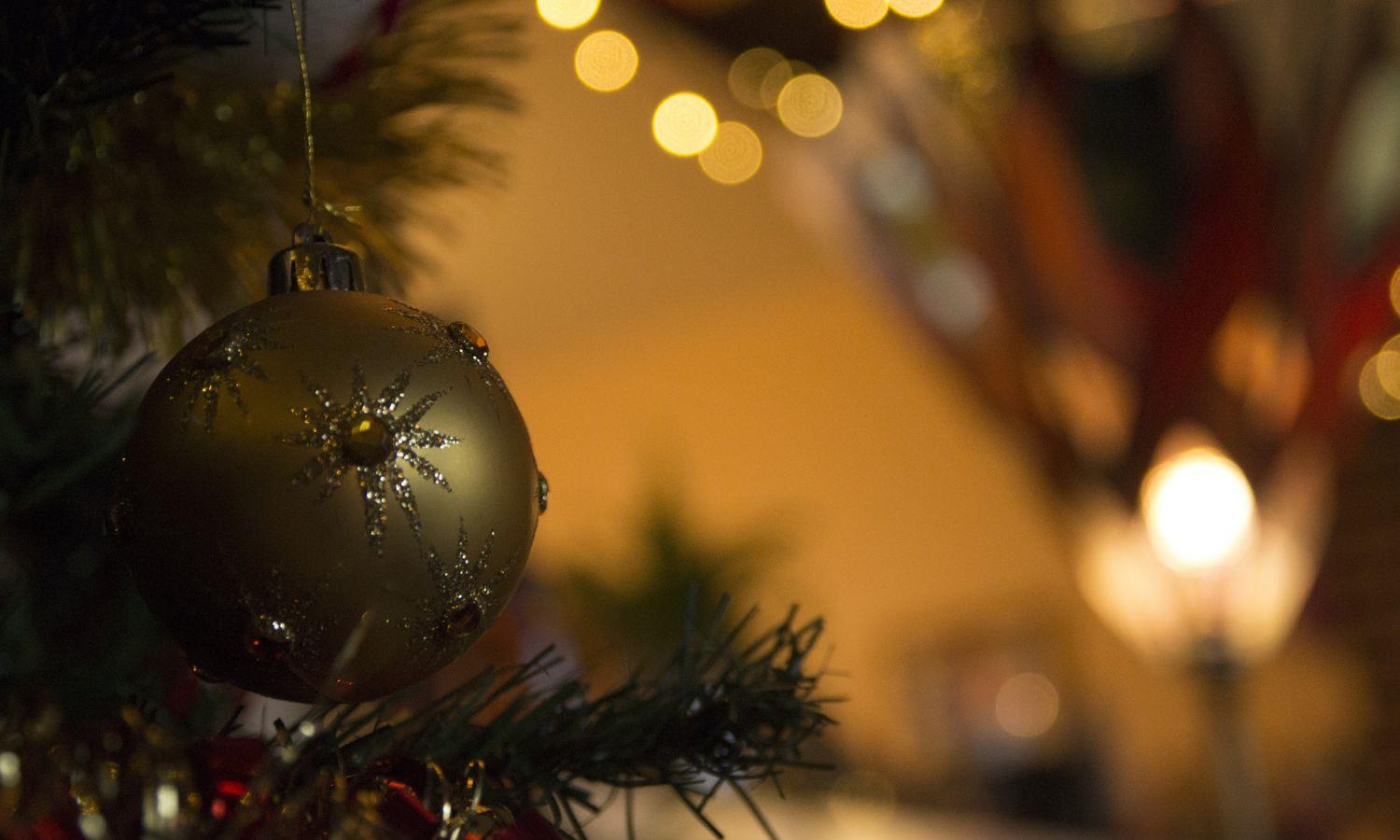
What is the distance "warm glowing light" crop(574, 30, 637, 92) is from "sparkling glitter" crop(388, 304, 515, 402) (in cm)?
146

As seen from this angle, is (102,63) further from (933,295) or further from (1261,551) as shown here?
(933,295)

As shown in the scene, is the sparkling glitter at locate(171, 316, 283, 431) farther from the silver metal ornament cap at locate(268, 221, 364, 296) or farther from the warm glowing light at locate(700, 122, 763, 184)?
the warm glowing light at locate(700, 122, 763, 184)

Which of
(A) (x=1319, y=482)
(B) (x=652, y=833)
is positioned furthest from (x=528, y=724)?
(A) (x=1319, y=482)

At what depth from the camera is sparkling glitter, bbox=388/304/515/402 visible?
227mm

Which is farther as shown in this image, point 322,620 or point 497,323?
point 497,323

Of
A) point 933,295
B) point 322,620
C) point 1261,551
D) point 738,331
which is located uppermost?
point 738,331

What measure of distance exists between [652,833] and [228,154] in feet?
2.06

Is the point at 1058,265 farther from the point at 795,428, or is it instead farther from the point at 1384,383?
the point at 795,428

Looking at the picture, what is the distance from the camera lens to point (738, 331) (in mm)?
3135

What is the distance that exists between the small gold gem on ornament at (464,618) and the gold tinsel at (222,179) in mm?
139

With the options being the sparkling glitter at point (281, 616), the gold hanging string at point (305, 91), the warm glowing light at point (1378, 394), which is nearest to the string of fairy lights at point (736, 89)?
the gold hanging string at point (305, 91)

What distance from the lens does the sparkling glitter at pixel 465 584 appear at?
0.22 metres

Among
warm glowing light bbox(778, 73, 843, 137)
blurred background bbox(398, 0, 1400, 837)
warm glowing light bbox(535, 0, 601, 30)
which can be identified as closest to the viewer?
warm glowing light bbox(535, 0, 601, 30)

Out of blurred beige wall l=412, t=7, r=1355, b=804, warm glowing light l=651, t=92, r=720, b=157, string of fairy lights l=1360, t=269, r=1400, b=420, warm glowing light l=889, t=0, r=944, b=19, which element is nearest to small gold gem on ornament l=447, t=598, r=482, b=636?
warm glowing light l=889, t=0, r=944, b=19
